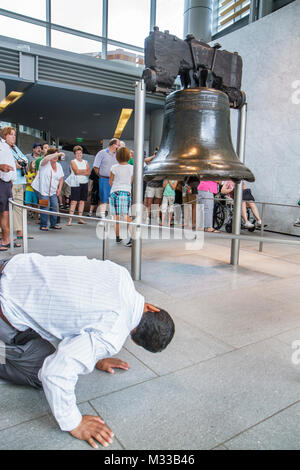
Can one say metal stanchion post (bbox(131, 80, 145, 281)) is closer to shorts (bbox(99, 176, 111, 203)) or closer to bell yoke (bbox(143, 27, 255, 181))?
bell yoke (bbox(143, 27, 255, 181))

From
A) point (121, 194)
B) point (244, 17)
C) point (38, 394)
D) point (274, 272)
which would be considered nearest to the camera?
point (38, 394)

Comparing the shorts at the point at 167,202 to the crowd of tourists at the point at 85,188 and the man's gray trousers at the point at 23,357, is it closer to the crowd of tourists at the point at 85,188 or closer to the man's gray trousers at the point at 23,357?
the crowd of tourists at the point at 85,188

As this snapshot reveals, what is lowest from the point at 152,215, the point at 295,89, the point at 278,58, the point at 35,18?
the point at 152,215

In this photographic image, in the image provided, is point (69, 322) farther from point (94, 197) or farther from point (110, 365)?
point (94, 197)

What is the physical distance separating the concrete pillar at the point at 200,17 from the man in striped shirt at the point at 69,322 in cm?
977

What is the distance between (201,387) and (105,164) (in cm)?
502

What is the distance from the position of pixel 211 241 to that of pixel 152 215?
7.10ft

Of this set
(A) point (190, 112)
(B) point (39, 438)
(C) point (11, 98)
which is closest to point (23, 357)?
(B) point (39, 438)

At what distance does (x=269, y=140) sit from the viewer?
7.55 metres

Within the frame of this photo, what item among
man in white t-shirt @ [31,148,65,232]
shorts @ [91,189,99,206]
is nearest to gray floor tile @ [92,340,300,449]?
man in white t-shirt @ [31,148,65,232]

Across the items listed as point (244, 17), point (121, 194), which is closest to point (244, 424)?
point (121, 194)

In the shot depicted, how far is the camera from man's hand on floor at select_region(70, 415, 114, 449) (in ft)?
4.80

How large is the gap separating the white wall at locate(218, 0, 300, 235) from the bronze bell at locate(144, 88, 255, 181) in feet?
15.9
